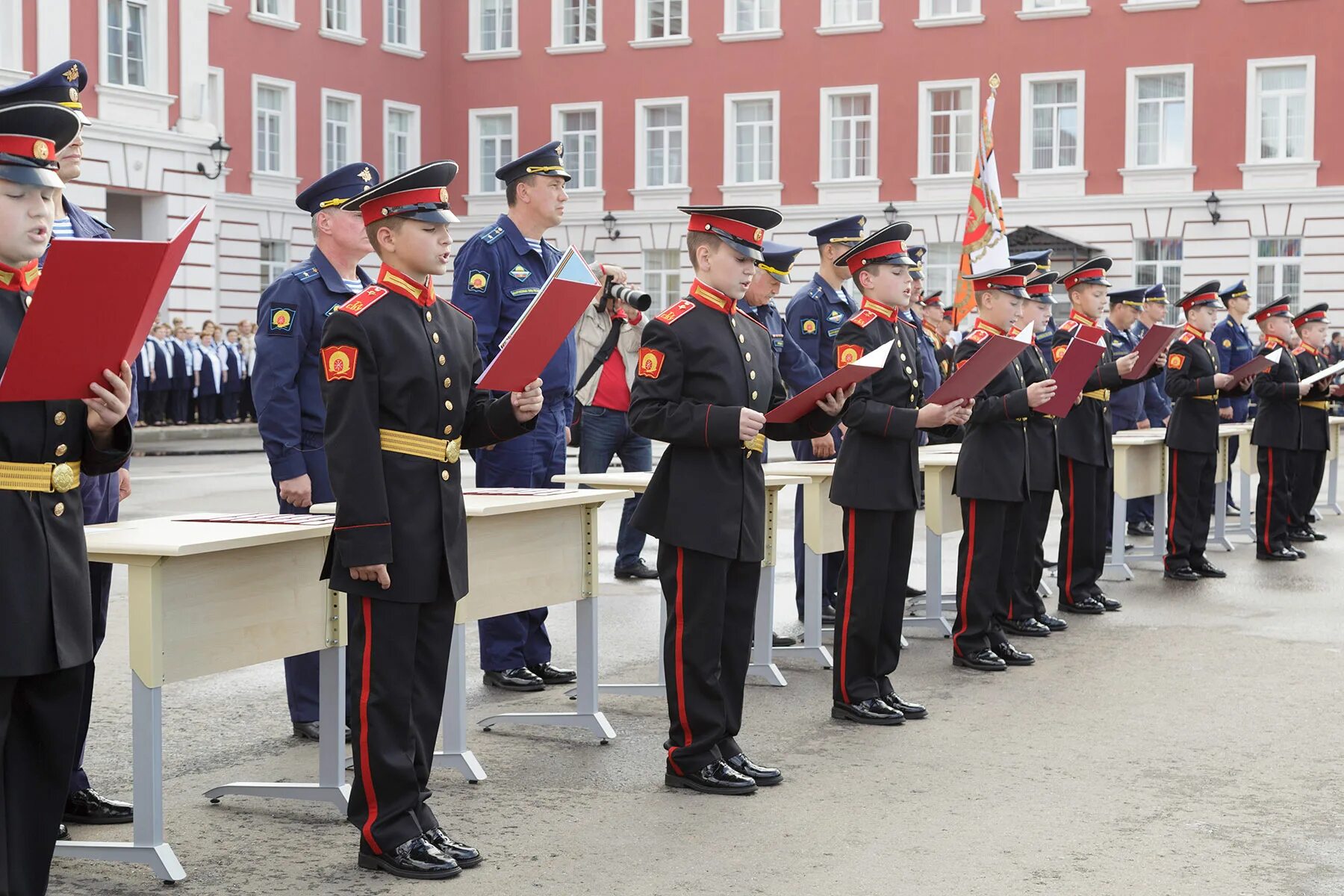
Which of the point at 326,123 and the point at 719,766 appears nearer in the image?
the point at 719,766

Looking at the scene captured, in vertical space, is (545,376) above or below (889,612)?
above

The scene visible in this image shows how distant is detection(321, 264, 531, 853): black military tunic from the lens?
4488mm

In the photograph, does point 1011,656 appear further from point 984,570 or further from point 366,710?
point 366,710

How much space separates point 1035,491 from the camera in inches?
336

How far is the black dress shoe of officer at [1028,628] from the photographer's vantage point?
28.8 feet

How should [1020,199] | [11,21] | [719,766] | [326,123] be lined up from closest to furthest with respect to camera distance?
[719,766] → [11,21] → [1020,199] → [326,123]

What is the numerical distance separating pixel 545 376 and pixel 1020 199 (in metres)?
27.0

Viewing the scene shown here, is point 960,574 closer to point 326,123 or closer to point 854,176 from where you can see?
point 854,176

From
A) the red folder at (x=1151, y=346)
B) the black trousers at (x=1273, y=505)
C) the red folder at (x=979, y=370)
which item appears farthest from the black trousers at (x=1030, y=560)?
the black trousers at (x=1273, y=505)

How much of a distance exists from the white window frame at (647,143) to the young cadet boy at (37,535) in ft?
107

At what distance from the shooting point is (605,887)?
4500 millimetres

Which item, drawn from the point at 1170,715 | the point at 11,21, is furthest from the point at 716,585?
the point at 11,21

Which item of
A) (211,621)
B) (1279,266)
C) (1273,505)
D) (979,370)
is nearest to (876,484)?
(979,370)

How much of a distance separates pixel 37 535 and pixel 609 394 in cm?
700
